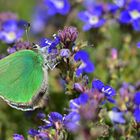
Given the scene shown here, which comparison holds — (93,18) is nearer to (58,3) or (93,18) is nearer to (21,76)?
(58,3)

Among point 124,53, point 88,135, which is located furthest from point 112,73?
point 88,135

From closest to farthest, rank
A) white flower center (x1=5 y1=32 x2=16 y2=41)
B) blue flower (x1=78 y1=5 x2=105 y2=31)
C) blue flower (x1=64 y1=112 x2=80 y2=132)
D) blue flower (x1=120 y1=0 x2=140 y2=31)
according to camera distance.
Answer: blue flower (x1=64 y1=112 x2=80 y2=132), white flower center (x1=5 y1=32 x2=16 y2=41), blue flower (x1=120 y1=0 x2=140 y2=31), blue flower (x1=78 y1=5 x2=105 y2=31)

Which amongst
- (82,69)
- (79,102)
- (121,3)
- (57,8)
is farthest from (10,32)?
(79,102)

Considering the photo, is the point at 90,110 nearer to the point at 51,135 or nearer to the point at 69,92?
the point at 51,135

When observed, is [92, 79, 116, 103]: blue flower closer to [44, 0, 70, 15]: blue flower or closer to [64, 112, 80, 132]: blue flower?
[64, 112, 80, 132]: blue flower

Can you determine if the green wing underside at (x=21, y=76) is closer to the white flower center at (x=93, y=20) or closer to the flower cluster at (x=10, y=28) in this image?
the flower cluster at (x=10, y=28)

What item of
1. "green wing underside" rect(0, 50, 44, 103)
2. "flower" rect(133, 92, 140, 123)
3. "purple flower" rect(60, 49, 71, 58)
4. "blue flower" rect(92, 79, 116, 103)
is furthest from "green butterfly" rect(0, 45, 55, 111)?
"flower" rect(133, 92, 140, 123)

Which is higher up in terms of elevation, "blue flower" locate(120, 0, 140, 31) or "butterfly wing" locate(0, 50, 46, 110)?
"blue flower" locate(120, 0, 140, 31)
